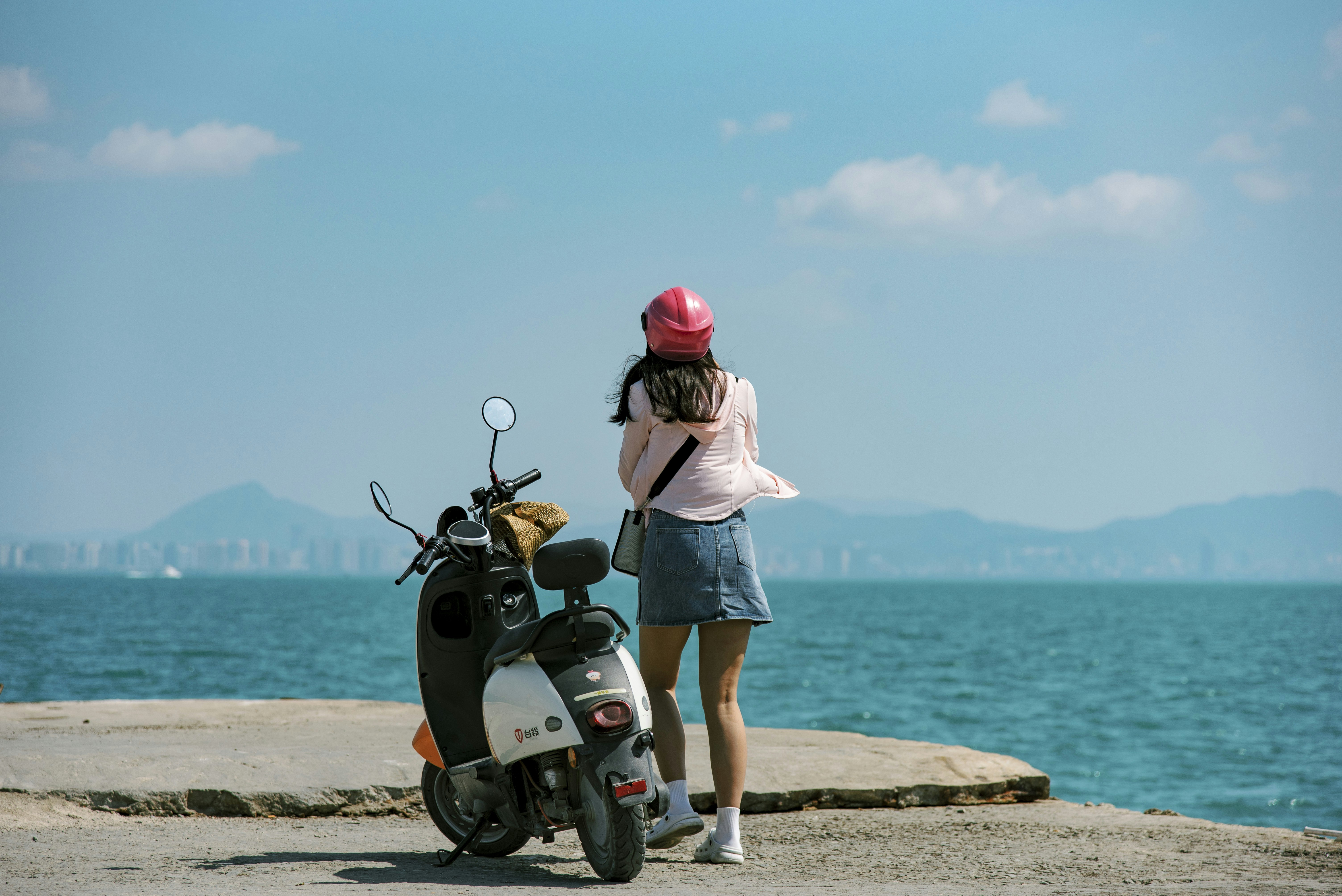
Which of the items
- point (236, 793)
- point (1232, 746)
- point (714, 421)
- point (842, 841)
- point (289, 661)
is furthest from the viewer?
point (289, 661)

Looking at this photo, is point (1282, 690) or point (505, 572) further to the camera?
point (1282, 690)

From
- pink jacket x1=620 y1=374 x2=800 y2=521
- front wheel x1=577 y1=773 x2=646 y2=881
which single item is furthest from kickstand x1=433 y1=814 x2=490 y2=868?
pink jacket x1=620 y1=374 x2=800 y2=521

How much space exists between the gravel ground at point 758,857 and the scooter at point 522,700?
0.57 ft

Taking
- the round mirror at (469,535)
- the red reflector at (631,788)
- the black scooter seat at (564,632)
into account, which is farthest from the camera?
the round mirror at (469,535)

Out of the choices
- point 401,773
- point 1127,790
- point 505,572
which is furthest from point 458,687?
point 1127,790

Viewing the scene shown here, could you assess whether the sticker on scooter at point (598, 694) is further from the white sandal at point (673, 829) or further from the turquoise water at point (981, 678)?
the turquoise water at point (981, 678)

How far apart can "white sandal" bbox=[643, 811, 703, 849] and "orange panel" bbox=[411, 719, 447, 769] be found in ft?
2.37

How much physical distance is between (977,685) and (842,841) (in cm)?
2753

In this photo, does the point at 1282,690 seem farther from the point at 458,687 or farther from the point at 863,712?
the point at 458,687

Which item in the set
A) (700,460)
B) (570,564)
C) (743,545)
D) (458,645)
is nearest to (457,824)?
(458,645)

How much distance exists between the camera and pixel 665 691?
3.98m

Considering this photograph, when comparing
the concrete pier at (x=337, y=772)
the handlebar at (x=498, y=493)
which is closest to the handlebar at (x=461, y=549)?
the handlebar at (x=498, y=493)

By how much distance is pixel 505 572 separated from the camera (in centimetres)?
392

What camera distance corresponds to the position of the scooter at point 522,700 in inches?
136
